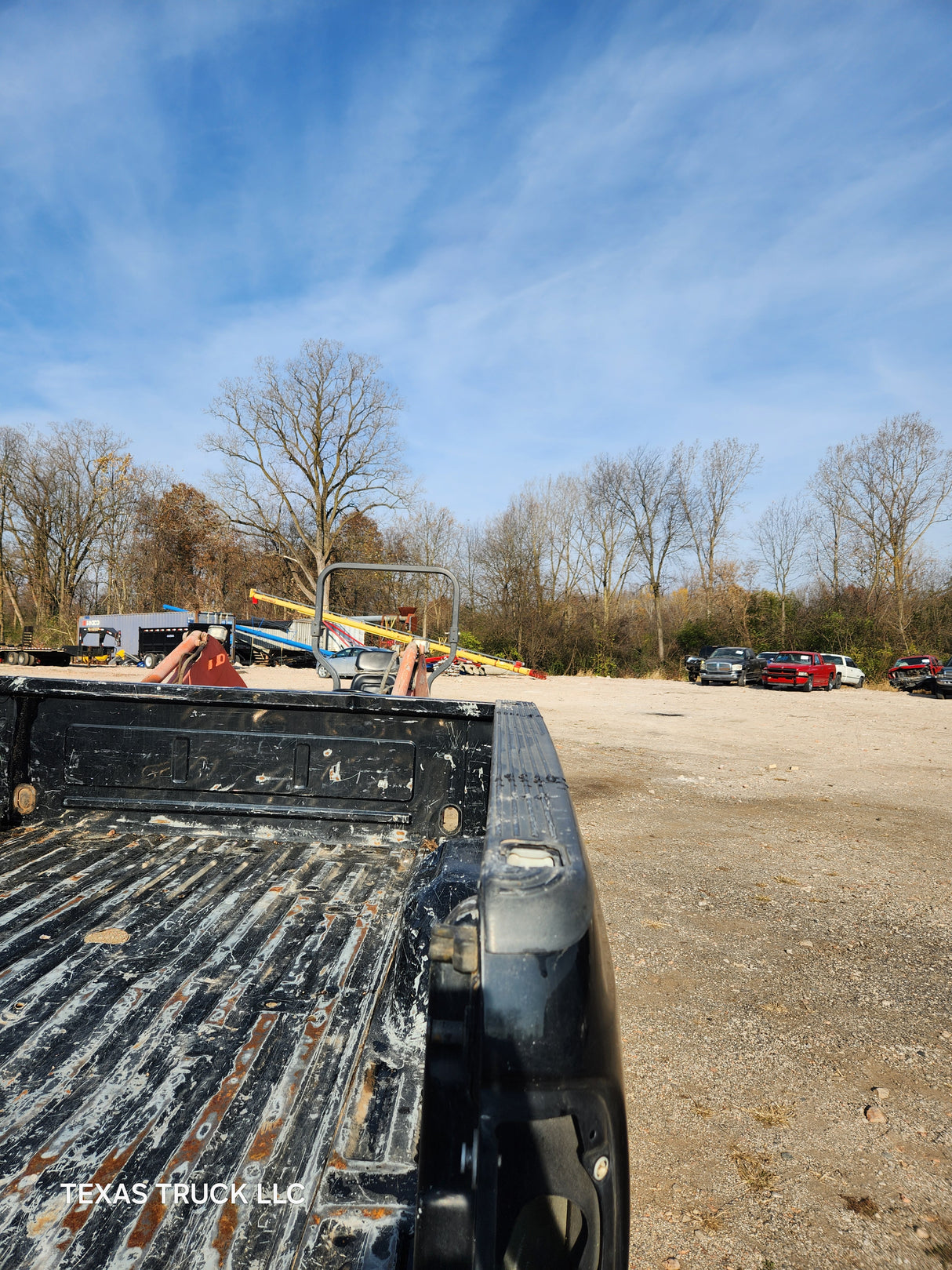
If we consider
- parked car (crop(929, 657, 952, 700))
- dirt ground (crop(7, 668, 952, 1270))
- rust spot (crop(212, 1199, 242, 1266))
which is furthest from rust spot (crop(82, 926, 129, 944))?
parked car (crop(929, 657, 952, 700))

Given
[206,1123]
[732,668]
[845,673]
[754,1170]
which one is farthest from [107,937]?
[845,673]

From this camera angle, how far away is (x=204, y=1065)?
5.41 feet

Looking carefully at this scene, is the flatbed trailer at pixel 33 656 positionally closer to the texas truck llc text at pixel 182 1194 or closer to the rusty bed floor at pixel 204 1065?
the rusty bed floor at pixel 204 1065

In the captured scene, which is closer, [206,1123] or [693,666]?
[206,1123]

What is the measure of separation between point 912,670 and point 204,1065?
1148 inches

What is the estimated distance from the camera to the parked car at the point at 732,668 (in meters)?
27.2

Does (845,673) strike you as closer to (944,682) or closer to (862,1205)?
(944,682)

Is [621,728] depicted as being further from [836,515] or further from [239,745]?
[836,515]

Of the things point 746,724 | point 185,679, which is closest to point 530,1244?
point 185,679

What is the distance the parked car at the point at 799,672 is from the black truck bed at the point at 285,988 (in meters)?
25.8

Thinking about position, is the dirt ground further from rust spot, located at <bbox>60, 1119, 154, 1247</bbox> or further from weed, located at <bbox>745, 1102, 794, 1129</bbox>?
rust spot, located at <bbox>60, 1119, 154, 1247</bbox>

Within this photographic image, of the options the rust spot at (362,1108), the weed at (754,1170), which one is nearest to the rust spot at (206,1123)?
the rust spot at (362,1108)

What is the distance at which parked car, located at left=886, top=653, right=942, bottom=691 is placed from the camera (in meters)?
25.7

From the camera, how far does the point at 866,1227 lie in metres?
2.13
